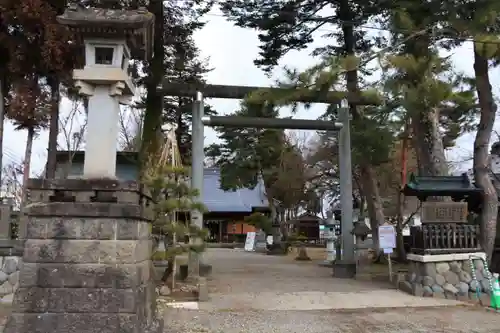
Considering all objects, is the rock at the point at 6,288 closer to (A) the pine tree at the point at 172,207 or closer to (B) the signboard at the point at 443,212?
(A) the pine tree at the point at 172,207

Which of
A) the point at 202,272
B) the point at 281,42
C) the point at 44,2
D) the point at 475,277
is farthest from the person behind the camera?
the point at 281,42

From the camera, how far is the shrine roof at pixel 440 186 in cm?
1075

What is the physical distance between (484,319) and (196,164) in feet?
27.0

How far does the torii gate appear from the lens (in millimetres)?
13445

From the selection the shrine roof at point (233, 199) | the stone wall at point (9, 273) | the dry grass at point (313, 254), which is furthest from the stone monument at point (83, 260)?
the shrine roof at point (233, 199)

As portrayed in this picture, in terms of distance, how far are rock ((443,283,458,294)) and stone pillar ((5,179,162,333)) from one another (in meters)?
6.90

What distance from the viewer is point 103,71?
20.3ft

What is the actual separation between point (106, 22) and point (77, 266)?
308 centimetres

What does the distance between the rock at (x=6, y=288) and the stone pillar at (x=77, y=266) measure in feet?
14.0

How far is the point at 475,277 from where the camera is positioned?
10023mm

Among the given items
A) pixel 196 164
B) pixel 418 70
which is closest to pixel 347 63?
pixel 418 70

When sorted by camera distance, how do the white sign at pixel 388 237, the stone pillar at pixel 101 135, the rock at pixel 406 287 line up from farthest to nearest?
the white sign at pixel 388 237 < the rock at pixel 406 287 < the stone pillar at pixel 101 135

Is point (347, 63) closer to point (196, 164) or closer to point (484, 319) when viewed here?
point (484, 319)

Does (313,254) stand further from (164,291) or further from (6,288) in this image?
(6,288)
